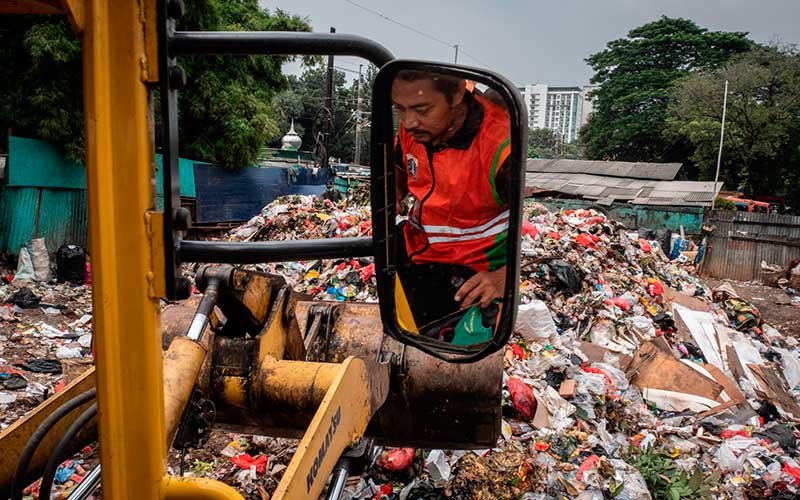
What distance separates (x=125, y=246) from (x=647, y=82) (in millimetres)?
35677

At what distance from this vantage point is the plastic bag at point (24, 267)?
25.8 feet

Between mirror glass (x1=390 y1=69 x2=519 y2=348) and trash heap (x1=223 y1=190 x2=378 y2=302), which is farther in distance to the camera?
trash heap (x1=223 y1=190 x2=378 y2=302)

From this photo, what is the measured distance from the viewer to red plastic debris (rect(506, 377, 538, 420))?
428 cm

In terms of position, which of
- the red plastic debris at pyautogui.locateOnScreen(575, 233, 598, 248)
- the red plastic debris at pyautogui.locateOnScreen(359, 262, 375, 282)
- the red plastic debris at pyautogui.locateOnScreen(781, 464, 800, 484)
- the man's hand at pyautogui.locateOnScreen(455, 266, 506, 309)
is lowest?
A: the red plastic debris at pyautogui.locateOnScreen(781, 464, 800, 484)

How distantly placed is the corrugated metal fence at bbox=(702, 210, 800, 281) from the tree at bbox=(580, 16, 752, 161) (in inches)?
732

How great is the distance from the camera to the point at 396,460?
11.7 ft

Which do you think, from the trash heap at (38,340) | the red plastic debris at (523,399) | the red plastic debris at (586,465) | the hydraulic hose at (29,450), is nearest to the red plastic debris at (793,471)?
the red plastic debris at (586,465)

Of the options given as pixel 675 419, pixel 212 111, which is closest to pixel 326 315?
pixel 675 419

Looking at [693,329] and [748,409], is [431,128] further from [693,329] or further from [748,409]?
[693,329]

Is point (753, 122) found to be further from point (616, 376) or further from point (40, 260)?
point (40, 260)

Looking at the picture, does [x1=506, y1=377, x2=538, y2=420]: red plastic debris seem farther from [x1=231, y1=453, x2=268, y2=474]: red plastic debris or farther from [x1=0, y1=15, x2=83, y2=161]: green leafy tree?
[x1=0, y1=15, x2=83, y2=161]: green leafy tree

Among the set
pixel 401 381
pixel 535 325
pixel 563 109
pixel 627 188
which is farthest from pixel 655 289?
pixel 563 109

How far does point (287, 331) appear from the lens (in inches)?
74.9

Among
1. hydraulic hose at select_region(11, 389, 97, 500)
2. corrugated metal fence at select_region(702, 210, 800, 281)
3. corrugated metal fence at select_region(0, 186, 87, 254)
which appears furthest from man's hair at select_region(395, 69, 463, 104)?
corrugated metal fence at select_region(702, 210, 800, 281)
